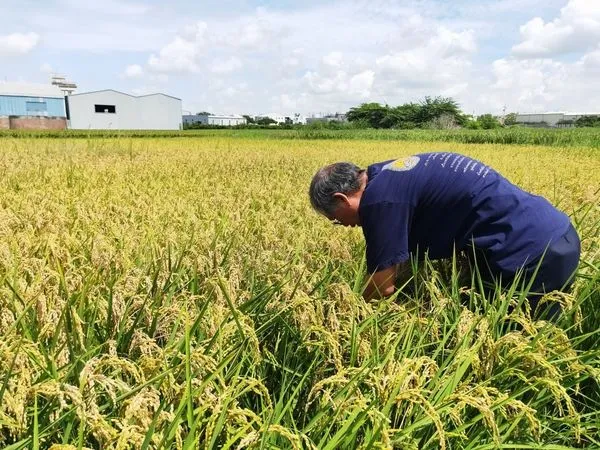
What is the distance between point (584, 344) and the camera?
218cm

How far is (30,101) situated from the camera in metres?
53.9

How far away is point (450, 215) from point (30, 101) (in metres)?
61.5

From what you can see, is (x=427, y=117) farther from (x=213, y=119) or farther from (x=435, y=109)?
(x=213, y=119)

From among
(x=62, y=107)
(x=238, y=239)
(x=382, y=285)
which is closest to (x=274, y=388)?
(x=382, y=285)

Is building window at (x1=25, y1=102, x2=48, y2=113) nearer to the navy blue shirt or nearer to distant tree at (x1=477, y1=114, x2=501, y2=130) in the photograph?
distant tree at (x1=477, y1=114, x2=501, y2=130)

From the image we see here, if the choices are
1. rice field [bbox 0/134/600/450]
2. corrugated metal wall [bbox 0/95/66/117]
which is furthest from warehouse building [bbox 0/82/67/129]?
rice field [bbox 0/134/600/450]

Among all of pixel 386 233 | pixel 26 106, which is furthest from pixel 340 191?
pixel 26 106

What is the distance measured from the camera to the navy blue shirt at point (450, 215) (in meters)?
2.44

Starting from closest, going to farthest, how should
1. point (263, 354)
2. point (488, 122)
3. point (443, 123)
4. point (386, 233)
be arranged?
point (263, 354)
point (386, 233)
point (443, 123)
point (488, 122)

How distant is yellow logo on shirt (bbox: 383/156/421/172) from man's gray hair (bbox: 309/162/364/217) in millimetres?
170

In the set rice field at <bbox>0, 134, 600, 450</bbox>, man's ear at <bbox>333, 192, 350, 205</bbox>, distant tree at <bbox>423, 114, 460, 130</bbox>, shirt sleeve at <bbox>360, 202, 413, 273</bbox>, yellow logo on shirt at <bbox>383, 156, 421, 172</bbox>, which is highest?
distant tree at <bbox>423, 114, 460, 130</bbox>

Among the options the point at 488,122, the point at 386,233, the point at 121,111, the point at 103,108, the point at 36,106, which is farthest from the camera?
the point at 488,122

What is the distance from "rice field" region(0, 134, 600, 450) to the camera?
119 centimetres

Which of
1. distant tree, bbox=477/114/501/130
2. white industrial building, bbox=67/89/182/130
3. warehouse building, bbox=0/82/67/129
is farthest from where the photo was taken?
distant tree, bbox=477/114/501/130
